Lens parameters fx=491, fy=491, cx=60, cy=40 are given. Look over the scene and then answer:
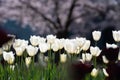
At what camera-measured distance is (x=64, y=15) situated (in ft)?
57.7

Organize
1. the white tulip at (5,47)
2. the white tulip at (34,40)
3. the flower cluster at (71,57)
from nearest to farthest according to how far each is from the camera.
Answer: the flower cluster at (71,57) → the white tulip at (34,40) → the white tulip at (5,47)

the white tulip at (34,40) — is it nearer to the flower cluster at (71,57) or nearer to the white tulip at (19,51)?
the flower cluster at (71,57)

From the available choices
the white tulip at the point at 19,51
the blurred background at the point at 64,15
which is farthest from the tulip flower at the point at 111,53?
the blurred background at the point at 64,15

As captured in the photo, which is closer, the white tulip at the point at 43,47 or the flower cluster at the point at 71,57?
the flower cluster at the point at 71,57

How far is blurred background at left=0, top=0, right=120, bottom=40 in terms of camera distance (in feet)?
55.5

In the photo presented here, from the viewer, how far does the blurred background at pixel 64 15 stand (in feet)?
55.5

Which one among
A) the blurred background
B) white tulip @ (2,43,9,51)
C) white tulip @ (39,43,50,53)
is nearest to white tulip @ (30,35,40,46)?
white tulip @ (39,43,50,53)

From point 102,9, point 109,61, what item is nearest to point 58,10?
point 102,9

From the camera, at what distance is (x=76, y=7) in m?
17.5

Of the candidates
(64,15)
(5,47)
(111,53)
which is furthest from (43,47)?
(64,15)

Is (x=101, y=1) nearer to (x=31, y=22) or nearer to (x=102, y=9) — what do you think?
(x=102, y=9)

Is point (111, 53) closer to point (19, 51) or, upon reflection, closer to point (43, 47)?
point (43, 47)

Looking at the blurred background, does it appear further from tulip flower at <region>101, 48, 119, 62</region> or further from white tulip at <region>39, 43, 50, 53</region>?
tulip flower at <region>101, 48, 119, 62</region>

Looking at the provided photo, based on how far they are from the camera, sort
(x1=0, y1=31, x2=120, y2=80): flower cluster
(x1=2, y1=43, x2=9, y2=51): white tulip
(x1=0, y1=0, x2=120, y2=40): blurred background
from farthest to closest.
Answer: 1. (x1=0, y1=0, x2=120, y2=40): blurred background
2. (x1=2, y1=43, x2=9, y2=51): white tulip
3. (x1=0, y1=31, x2=120, y2=80): flower cluster
